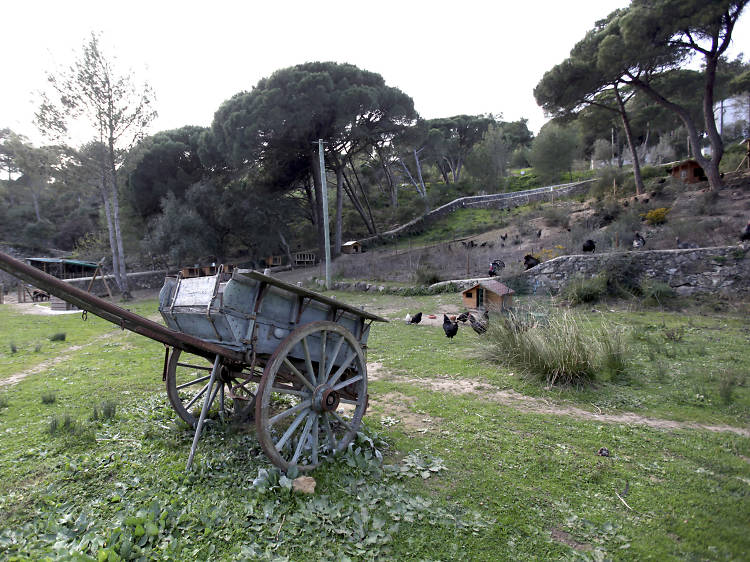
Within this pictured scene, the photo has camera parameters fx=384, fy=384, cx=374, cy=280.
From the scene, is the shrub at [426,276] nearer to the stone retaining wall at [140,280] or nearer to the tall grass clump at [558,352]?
the tall grass clump at [558,352]

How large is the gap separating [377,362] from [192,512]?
5139mm

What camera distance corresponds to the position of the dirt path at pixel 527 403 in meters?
4.54

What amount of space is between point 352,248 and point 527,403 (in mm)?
27215

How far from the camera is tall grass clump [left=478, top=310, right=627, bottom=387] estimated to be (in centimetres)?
594

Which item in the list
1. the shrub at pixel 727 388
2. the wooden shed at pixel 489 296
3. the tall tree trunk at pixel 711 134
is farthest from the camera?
the tall tree trunk at pixel 711 134

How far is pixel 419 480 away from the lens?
345 centimetres

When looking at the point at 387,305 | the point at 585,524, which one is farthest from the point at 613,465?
the point at 387,305

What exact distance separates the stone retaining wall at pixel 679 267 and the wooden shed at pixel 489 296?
182 inches

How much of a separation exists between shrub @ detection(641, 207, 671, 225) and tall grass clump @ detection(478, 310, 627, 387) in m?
15.9

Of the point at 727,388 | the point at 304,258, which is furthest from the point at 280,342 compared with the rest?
the point at 304,258

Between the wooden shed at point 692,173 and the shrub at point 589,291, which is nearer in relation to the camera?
the shrub at point 589,291

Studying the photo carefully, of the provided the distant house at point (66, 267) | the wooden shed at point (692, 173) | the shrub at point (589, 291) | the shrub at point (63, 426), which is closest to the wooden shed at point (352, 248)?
the shrub at point (589, 291)

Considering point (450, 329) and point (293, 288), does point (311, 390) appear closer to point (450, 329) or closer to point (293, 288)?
point (293, 288)

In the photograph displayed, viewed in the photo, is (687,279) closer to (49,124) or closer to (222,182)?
(222,182)
